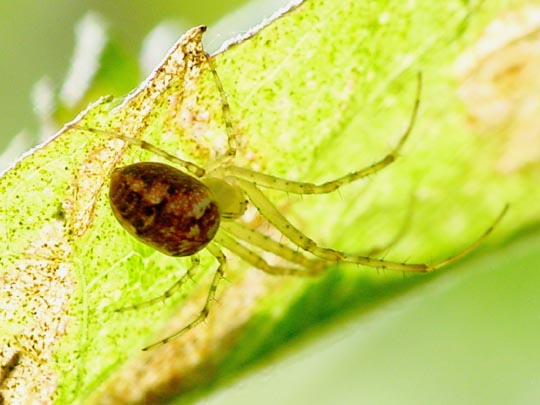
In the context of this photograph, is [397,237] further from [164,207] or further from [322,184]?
[164,207]

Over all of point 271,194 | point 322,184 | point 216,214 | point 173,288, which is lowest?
point 173,288

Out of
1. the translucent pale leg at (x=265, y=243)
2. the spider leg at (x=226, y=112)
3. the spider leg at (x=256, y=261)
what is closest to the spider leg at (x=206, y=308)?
the spider leg at (x=256, y=261)

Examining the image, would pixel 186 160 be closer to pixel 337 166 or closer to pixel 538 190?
pixel 337 166

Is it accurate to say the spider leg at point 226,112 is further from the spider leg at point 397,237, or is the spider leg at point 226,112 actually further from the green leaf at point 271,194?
the spider leg at point 397,237

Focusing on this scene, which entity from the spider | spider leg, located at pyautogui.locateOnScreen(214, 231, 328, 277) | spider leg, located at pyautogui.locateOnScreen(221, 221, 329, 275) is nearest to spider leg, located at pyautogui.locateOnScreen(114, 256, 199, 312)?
the spider

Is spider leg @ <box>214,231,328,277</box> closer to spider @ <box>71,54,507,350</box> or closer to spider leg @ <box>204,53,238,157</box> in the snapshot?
spider @ <box>71,54,507,350</box>

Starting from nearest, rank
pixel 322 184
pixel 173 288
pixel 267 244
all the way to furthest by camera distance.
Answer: pixel 173 288 → pixel 322 184 → pixel 267 244

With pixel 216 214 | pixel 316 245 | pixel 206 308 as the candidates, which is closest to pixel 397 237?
pixel 316 245
